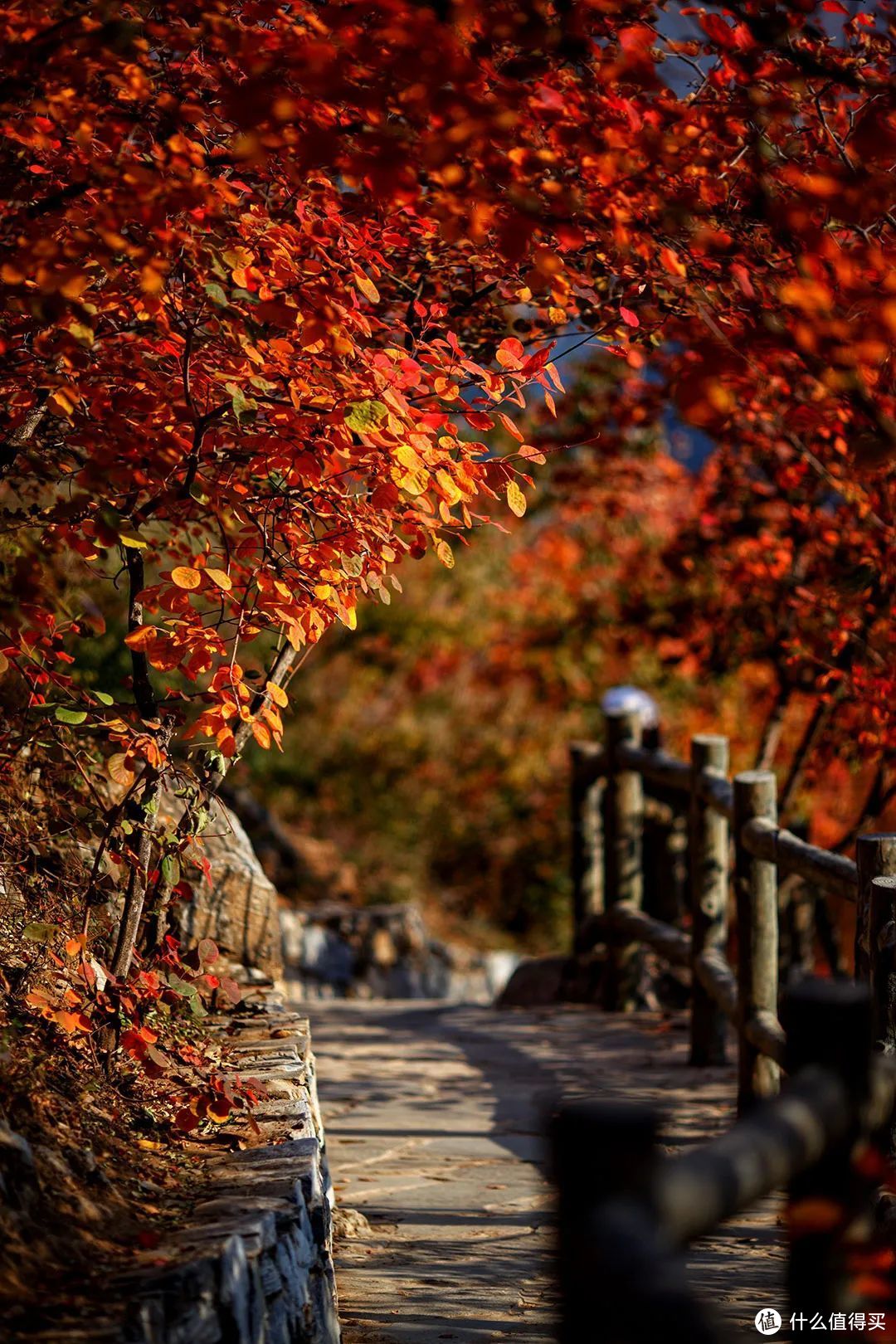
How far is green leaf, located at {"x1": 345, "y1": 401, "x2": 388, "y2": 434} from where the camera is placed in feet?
9.03

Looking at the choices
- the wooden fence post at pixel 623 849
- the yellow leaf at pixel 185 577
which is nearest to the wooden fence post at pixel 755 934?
the wooden fence post at pixel 623 849

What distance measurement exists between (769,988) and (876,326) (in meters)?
3.00

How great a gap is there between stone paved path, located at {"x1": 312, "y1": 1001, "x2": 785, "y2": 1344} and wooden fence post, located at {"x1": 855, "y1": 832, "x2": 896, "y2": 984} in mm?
807

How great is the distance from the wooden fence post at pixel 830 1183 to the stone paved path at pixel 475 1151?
434 millimetres

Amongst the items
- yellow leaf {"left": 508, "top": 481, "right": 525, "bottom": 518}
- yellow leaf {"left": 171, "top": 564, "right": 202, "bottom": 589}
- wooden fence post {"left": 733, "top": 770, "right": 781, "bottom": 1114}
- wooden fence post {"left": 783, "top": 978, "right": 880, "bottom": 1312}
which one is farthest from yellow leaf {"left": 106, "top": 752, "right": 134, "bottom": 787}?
wooden fence post {"left": 733, "top": 770, "right": 781, "bottom": 1114}

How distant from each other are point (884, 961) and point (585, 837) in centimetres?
467

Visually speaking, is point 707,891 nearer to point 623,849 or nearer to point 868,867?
point 623,849

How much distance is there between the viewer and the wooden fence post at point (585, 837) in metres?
7.77

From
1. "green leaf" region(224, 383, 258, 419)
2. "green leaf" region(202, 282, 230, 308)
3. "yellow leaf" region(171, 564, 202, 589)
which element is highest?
"green leaf" region(202, 282, 230, 308)

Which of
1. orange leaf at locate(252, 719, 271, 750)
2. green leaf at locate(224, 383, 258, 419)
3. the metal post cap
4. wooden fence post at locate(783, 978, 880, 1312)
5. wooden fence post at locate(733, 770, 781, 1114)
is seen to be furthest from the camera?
the metal post cap

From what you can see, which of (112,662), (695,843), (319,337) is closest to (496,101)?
(319,337)

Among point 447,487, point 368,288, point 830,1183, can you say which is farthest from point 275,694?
point 830,1183

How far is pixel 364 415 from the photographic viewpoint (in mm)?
2771

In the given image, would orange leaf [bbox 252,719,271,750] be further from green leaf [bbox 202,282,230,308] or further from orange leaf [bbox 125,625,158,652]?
green leaf [bbox 202,282,230,308]
